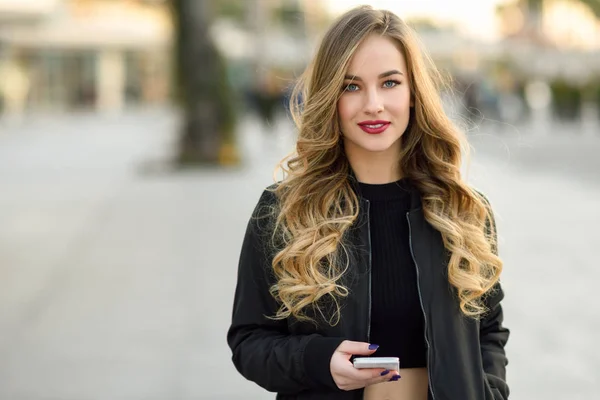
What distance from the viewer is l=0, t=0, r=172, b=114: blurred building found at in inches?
1884

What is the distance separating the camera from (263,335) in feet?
7.81

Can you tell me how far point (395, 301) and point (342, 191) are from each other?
312 mm

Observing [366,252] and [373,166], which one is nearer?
[366,252]

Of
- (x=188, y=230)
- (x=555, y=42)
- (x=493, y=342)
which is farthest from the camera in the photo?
(x=555, y=42)

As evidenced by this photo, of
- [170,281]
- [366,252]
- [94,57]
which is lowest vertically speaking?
[366,252]

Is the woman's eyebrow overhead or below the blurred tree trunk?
below

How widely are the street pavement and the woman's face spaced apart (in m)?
1.04

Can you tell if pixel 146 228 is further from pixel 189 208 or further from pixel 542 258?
pixel 542 258

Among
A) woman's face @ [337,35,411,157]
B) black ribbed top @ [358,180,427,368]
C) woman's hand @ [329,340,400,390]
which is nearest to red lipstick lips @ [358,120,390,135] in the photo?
woman's face @ [337,35,411,157]

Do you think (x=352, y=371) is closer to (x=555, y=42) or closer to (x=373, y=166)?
(x=373, y=166)

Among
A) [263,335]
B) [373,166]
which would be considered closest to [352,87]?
[373,166]

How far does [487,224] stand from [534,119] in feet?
107

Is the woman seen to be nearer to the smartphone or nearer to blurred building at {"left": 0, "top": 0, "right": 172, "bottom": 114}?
the smartphone

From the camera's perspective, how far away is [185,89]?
18.7 meters
